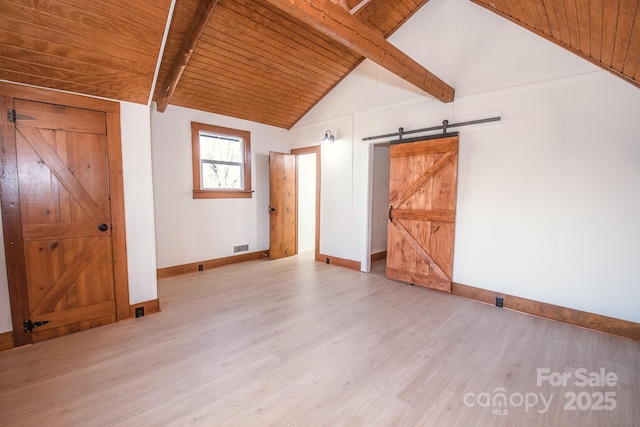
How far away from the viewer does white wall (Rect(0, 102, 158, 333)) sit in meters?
2.93

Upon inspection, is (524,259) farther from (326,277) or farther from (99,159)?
(99,159)

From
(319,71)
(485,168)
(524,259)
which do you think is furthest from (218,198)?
(524,259)

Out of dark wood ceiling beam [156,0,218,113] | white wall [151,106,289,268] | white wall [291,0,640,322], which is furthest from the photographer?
white wall [151,106,289,268]

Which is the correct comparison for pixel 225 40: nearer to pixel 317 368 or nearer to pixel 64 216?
pixel 64 216

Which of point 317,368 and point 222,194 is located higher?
point 222,194

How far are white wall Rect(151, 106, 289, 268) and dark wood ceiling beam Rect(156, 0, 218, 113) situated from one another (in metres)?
0.64

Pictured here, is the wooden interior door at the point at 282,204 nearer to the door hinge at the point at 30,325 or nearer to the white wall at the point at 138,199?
the white wall at the point at 138,199

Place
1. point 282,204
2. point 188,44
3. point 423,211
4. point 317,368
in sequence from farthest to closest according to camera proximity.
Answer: point 282,204
point 423,211
point 188,44
point 317,368

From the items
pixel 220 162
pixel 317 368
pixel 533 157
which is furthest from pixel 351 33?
pixel 220 162

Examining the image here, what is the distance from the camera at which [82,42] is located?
2.21m


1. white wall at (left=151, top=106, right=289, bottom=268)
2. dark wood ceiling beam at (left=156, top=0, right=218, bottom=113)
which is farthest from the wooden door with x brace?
white wall at (left=151, top=106, right=289, bottom=268)

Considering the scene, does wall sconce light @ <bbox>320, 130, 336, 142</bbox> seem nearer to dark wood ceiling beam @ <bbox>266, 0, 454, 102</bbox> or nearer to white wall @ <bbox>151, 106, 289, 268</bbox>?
white wall @ <bbox>151, 106, 289, 268</bbox>

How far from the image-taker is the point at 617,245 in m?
2.75

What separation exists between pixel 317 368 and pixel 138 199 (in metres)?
2.59
